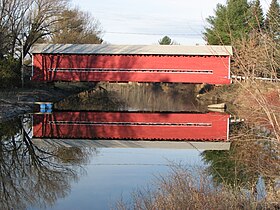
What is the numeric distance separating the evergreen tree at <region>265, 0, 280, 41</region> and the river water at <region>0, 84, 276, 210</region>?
362 cm

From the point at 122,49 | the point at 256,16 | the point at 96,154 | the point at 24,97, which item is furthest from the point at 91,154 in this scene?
the point at 122,49

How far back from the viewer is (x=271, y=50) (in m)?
5.04

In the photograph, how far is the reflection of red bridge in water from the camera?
16.7 m

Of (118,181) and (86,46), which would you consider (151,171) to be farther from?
(86,46)

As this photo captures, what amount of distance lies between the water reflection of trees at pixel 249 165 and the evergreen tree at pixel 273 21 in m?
1.62

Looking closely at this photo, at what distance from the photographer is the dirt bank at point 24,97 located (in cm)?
2146

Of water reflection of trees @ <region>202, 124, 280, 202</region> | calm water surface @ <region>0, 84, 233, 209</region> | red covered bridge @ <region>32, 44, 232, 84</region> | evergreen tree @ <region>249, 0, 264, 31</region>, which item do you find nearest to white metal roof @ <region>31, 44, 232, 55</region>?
red covered bridge @ <region>32, 44, 232, 84</region>

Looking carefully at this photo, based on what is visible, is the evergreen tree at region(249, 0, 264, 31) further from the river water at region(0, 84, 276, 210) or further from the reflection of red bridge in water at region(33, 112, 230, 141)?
the reflection of red bridge in water at region(33, 112, 230, 141)

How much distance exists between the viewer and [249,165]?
33.2 ft

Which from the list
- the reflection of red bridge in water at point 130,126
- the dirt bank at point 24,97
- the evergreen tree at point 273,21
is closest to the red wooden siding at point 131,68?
the dirt bank at point 24,97

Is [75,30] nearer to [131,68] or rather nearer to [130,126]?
[131,68]

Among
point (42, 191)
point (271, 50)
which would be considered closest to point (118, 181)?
point (42, 191)

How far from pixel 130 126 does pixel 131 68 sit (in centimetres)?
1314

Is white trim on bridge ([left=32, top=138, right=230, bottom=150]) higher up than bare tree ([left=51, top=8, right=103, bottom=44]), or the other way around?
bare tree ([left=51, top=8, right=103, bottom=44])
